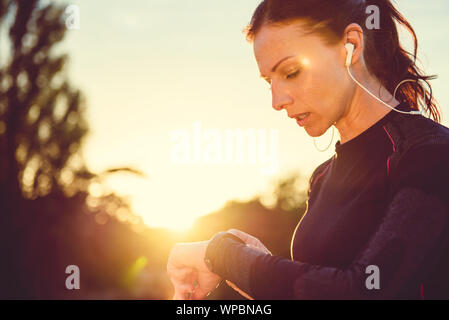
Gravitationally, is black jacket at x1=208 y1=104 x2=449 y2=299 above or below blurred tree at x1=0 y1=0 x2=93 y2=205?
below

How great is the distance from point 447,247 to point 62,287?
1681 centimetres

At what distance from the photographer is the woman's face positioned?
69.7 inches

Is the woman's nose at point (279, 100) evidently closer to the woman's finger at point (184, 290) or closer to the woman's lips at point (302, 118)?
the woman's lips at point (302, 118)

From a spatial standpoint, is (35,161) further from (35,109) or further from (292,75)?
(292,75)

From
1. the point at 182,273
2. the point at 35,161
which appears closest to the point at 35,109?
the point at 35,161

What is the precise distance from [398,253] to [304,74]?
802mm

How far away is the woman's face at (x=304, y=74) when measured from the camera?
1771 mm

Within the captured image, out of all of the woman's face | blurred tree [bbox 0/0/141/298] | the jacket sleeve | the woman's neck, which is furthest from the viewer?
blurred tree [bbox 0/0/141/298]

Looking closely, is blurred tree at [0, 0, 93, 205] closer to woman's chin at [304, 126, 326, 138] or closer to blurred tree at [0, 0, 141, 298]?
blurred tree at [0, 0, 141, 298]

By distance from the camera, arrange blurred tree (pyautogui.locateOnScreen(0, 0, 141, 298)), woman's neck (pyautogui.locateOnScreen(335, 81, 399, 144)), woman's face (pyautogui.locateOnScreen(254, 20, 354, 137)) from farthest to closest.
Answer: blurred tree (pyautogui.locateOnScreen(0, 0, 141, 298)) → woman's neck (pyautogui.locateOnScreen(335, 81, 399, 144)) → woman's face (pyautogui.locateOnScreen(254, 20, 354, 137))

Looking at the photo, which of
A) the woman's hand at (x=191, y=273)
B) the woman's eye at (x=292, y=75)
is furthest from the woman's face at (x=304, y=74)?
the woman's hand at (x=191, y=273)

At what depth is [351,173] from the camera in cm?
192

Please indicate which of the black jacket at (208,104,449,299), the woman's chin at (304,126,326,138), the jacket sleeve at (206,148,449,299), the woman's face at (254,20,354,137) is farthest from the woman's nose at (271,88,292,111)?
the jacket sleeve at (206,148,449,299)

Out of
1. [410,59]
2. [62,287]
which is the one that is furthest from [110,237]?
[410,59]
